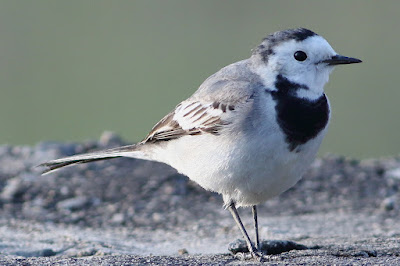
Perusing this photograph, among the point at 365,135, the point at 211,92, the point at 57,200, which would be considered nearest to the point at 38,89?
the point at 365,135

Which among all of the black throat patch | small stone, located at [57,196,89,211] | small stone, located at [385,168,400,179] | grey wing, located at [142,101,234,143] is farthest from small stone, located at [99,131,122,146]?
the black throat patch

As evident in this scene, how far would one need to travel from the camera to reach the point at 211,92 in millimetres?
8250

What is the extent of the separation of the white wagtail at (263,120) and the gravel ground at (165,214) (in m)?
0.74

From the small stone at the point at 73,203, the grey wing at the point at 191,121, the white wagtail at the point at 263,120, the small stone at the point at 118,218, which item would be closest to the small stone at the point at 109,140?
the small stone at the point at 73,203

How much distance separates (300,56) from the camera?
7863 millimetres

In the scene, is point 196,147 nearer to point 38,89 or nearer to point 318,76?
point 318,76

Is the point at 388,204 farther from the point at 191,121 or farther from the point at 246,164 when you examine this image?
the point at 246,164

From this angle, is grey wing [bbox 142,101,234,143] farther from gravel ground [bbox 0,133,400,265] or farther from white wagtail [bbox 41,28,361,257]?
gravel ground [bbox 0,133,400,265]

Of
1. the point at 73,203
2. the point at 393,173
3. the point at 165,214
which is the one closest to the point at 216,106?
the point at 165,214

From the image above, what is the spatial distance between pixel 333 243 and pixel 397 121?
11721mm

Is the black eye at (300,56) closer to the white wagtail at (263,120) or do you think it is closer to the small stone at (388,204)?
the white wagtail at (263,120)

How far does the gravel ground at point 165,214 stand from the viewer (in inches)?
328

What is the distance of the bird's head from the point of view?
25.7 ft

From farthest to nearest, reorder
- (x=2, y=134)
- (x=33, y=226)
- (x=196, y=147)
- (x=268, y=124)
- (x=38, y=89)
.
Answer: (x=38, y=89), (x=2, y=134), (x=33, y=226), (x=196, y=147), (x=268, y=124)
